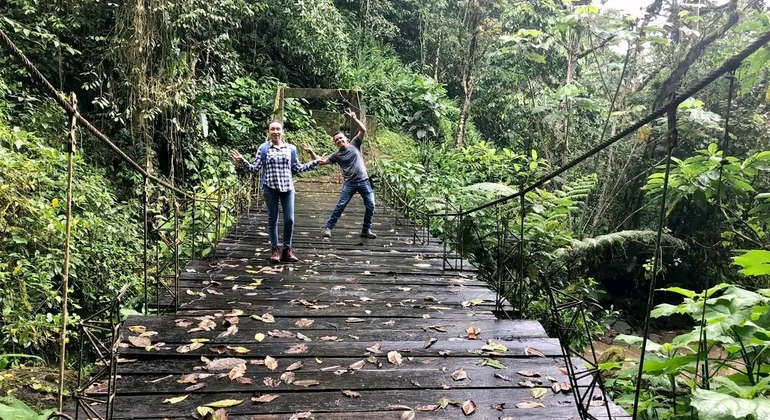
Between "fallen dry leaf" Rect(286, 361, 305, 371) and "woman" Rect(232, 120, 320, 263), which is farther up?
"woman" Rect(232, 120, 320, 263)

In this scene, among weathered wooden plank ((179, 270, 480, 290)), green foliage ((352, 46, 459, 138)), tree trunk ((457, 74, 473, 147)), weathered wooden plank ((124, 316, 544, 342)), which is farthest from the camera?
green foliage ((352, 46, 459, 138))

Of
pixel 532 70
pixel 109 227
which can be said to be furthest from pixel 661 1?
pixel 109 227

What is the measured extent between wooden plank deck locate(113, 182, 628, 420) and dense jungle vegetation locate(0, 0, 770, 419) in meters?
0.77

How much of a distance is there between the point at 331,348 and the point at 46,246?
4.00 meters

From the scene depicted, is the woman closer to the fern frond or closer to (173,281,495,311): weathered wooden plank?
(173,281,495,311): weathered wooden plank

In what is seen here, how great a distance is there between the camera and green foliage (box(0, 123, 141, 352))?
16.0 ft

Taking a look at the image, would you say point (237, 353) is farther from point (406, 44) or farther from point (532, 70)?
point (406, 44)

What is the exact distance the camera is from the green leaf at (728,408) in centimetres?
175

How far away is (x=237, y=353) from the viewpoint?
10.6 ft

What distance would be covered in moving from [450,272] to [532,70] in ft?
27.8

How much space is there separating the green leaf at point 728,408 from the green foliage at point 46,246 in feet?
17.4

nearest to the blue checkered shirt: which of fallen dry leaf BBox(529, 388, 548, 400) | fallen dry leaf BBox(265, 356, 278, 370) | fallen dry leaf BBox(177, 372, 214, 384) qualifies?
fallen dry leaf BBox(265, 356, 278, 370)

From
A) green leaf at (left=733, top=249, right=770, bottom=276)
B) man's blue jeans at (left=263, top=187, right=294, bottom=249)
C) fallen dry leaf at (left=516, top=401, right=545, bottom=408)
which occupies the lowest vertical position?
fallen dry leaf at (left=516, top=401, right=545, bottom=408)

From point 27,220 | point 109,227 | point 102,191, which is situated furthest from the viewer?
point 102,191
